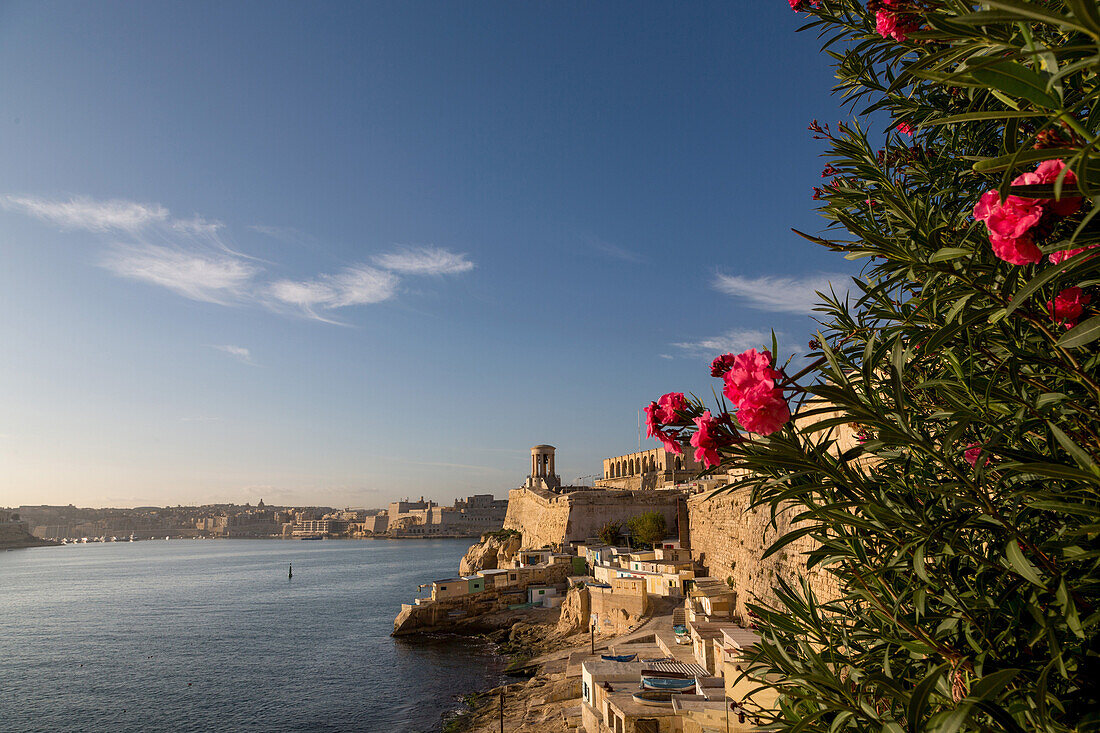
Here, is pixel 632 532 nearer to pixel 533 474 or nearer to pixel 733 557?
pixel 733 557

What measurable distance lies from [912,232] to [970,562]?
5.43 feet

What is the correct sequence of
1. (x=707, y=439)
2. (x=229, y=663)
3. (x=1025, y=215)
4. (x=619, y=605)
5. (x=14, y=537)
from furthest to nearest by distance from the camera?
(x=14, y=537) < (x=229, y=663) < (x=619, y=605) < (x=707, y=439) < (x=1025, y=215)

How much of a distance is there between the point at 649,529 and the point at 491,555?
18.9 m

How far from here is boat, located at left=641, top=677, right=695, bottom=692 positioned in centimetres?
1218

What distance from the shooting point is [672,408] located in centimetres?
246

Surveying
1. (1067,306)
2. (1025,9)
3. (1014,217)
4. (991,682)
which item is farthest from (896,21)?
(991,682)

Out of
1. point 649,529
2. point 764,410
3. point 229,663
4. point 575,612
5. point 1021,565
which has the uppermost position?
point 764,410

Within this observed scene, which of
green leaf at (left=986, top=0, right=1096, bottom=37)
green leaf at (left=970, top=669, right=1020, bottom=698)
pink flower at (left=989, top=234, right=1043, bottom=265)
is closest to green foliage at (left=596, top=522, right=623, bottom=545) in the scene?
green leaf at (left=970, top=669, right=1020, bottom=698)

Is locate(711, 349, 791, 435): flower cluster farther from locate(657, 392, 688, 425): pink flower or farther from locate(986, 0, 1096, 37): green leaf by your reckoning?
locate(986, 0, 1096, 37): green leaf

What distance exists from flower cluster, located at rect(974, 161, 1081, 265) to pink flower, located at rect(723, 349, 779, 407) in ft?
2.39

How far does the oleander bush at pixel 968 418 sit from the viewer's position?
1.64m

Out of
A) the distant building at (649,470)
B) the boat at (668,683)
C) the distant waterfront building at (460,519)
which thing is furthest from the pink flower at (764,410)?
the distant waterfront building at (460,519)

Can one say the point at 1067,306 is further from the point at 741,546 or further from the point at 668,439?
the point at 741,546

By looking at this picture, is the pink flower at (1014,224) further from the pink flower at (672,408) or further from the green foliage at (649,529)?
the green foliage at (649,529)
